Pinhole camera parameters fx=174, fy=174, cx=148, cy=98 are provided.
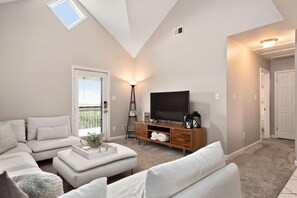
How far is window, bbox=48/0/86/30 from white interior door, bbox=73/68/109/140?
1.15 m

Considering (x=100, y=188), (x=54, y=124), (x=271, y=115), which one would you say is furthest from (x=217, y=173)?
(x=271, y=115)

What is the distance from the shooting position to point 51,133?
3.43 metres

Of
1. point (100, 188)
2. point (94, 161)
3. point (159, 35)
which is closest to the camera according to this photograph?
point (100, 188)

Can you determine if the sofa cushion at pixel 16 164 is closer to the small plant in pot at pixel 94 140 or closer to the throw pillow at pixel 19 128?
the small plant in pot at pixel 94 140

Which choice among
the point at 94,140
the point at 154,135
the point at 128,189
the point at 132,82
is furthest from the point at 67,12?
the point at 128,189

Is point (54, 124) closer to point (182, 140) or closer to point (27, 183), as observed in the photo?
point (182, 140)

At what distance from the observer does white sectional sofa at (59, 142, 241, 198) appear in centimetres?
88

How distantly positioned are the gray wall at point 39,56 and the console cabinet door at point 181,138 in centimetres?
257

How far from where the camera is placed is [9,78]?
135 inches

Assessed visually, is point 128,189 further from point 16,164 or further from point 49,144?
point 49,144

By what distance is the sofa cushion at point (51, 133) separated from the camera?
336 cm

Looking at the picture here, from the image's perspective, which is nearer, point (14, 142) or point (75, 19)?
point (14, 142)

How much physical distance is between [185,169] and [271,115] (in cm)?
534

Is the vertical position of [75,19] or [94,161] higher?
[75,19]
